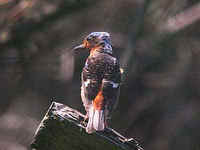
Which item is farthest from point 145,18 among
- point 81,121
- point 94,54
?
point 81,121

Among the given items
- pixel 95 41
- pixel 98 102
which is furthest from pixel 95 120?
pixel 95 41

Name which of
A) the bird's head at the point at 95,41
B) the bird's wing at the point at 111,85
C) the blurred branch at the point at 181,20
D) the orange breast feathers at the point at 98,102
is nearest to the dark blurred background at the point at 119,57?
the blurred branch at the point at 181,20

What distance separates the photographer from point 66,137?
4.04 metres

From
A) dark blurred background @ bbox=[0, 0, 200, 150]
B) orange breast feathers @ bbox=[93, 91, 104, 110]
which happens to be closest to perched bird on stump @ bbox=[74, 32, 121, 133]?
orange breast feathers @ bbox=[93, 91, 104, 110]

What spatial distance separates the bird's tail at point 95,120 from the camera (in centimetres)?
423

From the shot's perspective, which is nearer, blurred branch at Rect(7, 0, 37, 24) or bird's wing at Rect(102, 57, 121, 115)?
bird's wing at Rect(102, 57, 121, 115)

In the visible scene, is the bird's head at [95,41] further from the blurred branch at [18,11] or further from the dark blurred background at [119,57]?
the dark blurred background at [119,57]

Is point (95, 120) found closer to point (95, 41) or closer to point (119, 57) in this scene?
point (95, 41)

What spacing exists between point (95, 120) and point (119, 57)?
610cm

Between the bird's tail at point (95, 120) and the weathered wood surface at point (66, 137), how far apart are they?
71mm

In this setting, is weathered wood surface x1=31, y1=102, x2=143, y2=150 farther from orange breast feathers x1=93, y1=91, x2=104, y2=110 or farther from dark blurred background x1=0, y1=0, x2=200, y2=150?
dark blurred background x1=0, y1=0, x2=200, y2=150

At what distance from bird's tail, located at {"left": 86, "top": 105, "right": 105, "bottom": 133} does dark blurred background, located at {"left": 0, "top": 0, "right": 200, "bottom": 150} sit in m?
5.03

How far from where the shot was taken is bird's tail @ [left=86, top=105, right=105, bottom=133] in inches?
167

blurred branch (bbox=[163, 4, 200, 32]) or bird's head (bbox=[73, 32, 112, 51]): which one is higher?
blurred branch (bbox=[163, 4, 200, 32])
